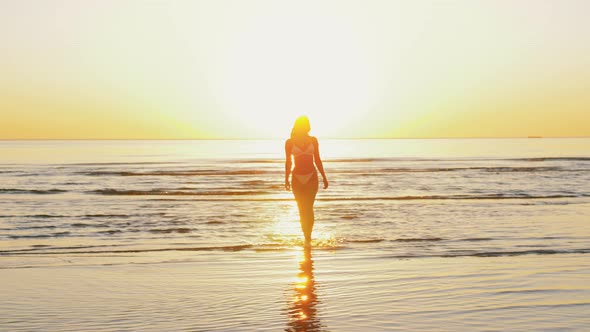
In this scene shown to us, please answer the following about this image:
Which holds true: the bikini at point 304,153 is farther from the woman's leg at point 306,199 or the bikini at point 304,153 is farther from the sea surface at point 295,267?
the sea surface at point 295,267

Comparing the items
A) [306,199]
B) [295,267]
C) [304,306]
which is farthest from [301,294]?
[306,199]

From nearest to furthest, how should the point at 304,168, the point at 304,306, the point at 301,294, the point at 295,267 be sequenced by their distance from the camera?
the point at 304,306
the point at 301,294
the point at 295,267
the point at 304,168

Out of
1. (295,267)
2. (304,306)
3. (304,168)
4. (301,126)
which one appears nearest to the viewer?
(304,306)

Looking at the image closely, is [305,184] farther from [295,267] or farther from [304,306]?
[304,306]

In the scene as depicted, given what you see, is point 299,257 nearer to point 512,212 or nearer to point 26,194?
point 512,212

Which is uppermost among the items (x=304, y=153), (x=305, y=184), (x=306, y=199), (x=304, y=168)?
(x=304, y=153)

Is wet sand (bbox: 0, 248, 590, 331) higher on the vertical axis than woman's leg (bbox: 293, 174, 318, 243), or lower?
lower

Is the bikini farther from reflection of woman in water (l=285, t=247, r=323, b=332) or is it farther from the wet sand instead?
reflection of woman in water (l=285, t=247, r=323, b=332)

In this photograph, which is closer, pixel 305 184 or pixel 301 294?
pixel 301 294

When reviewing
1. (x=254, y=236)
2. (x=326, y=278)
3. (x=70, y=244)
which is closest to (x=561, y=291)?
(x=326, y=278)

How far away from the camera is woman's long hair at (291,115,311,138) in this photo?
486 inches

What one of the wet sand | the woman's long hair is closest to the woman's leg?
the woman's long hair

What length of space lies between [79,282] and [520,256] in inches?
262

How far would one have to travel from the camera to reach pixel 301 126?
40.5 feet
